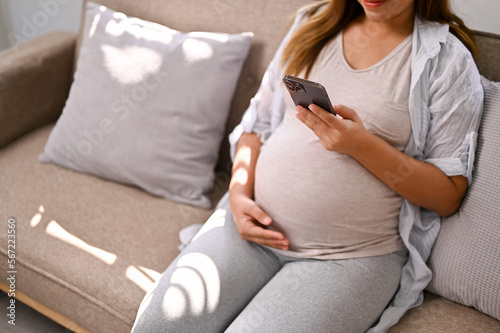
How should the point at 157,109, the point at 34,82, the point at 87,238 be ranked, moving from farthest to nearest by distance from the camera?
1. the point at 34,82
2. the point at 157,109
3. the point at 87,238

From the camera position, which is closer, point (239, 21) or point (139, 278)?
point (139, 278)

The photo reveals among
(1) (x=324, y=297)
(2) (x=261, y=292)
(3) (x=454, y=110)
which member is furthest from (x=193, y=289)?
(3) (x=454, y=110)

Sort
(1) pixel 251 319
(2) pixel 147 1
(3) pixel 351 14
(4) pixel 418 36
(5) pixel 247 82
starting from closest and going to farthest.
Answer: (1) pixel 251 319
(4) pixel 418 36
(3) pixel 351 14
(5) pixel 247 82
(2) pixel 147 1

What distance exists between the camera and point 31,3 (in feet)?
7.91

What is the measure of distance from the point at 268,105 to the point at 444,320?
26.5 inches

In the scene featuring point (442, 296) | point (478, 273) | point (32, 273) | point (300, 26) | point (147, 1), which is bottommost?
point (32, 273)

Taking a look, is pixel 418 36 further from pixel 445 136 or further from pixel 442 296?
pixel 442 296

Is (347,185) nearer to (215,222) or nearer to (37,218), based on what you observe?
(215,222)

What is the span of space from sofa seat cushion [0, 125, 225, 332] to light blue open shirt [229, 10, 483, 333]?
579mm

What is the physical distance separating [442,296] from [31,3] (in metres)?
2.18

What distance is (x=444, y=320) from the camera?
44.7 inches

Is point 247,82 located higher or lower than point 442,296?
higher

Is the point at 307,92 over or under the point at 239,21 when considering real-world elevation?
over

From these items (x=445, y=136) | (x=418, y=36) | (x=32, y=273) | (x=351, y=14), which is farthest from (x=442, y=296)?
(x=32, y=273)
